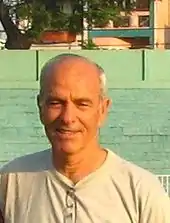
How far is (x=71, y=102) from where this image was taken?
1.87 metres

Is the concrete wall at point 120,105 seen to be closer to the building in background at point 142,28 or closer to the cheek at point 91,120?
the cheek at point 91,120

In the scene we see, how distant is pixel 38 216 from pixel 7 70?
901cm

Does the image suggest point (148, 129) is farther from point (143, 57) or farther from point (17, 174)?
point (17, 174)

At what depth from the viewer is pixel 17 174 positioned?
1998 millimetres

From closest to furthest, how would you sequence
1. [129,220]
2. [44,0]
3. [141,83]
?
1. [129,220]
2. [141,83]
3. [44,0]

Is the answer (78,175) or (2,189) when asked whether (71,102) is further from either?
(2,189)

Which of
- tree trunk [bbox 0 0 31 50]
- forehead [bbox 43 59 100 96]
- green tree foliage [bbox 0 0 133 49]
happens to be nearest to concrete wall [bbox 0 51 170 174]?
green tree foliage [bbox 0 0 133 49]

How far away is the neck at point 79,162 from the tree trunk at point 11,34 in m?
12.6

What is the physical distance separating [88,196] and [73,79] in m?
0.27

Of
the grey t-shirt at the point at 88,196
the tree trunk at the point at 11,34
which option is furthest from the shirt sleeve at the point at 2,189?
the tree trunk at the point at 11,34

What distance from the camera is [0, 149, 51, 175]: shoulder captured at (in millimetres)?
1996

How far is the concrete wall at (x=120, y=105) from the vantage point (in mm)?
10727

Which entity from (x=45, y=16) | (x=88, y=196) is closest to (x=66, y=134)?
(x=88, y=196)

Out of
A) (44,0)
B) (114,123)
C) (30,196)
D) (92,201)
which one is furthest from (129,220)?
(44,0)
